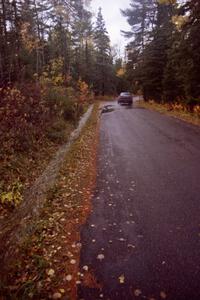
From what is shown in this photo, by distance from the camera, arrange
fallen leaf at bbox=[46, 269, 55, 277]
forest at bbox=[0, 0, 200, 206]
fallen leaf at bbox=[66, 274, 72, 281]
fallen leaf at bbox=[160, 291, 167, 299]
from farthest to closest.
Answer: forest at bbox=[0, 0, 200, 206], fallen leaf at bbox=[46, 269, 55, 277], fallen leaf at bbox=[66, 274, 72, 281], fallen leaf at bbox=[160, 291, 167, 299]

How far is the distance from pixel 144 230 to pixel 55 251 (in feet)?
5.16

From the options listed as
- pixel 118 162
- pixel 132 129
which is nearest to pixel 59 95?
pixel 132 129

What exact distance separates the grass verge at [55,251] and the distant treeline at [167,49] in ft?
37.0

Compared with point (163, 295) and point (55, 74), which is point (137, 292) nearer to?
point (163, 295)

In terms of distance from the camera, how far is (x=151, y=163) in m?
8.45

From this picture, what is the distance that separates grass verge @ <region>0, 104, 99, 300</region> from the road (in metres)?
0.19

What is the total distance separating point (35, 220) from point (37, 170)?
2765 mm

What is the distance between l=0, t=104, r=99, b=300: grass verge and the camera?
3.50 metres

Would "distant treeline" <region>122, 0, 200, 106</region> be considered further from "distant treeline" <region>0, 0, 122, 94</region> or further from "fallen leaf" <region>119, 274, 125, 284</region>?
"fallen leaf" <region>119, 274, 125, 284</region>

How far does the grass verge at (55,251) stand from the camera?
3498mm

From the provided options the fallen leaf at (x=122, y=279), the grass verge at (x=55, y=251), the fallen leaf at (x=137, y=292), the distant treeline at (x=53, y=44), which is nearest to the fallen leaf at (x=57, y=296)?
the grass verge at (x=55, y=251)

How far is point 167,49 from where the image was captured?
25.4 metres

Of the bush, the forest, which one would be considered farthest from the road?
the forest

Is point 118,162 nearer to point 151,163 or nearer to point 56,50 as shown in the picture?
point 151,163
